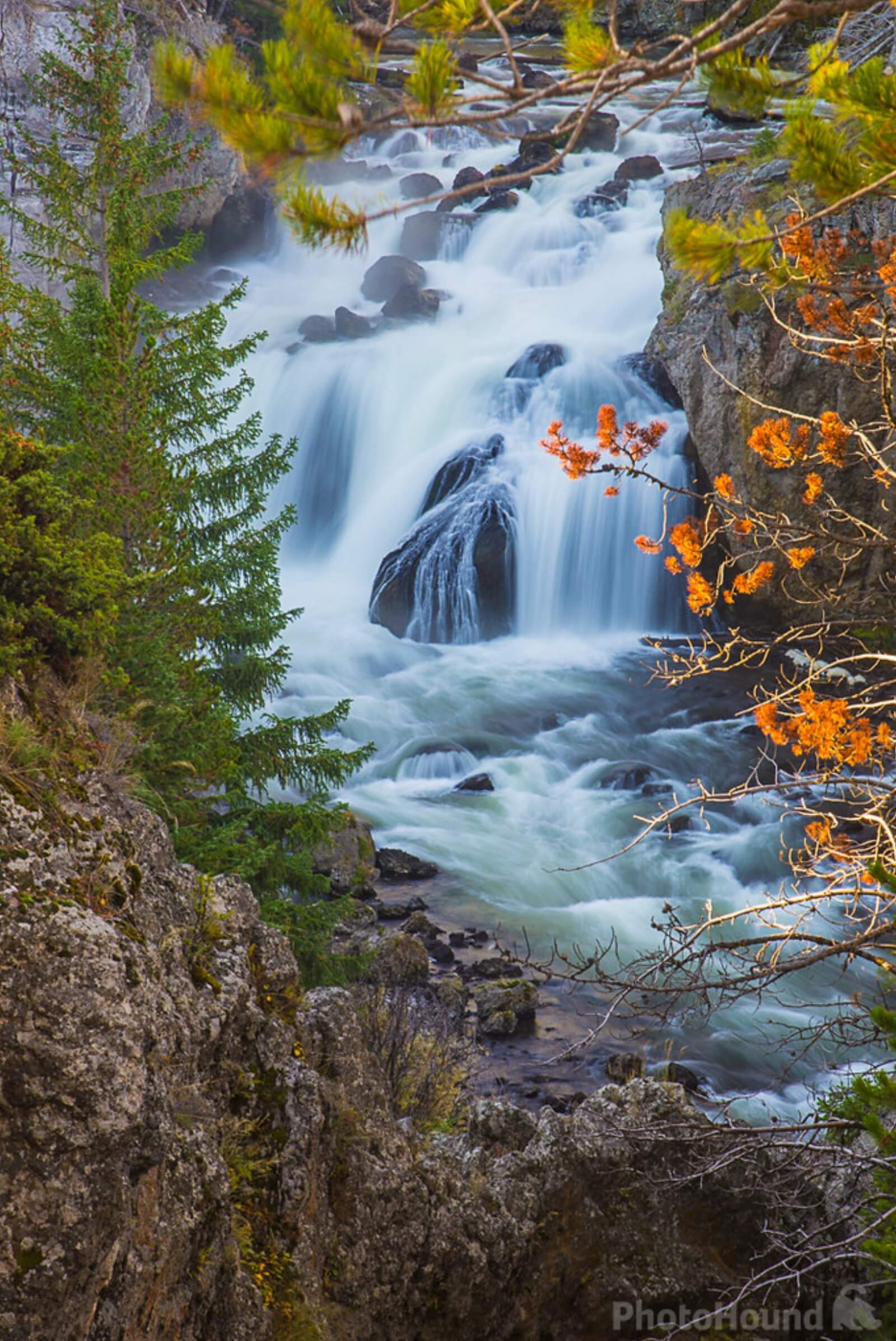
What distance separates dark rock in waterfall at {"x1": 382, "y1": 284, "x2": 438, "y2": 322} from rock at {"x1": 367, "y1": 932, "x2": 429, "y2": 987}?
23349mm

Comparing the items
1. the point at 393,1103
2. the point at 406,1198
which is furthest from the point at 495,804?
the point at 406,1198

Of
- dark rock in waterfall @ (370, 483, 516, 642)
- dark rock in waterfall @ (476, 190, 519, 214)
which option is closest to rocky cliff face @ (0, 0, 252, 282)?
dark rock in waterfall @ (370, 483, 516, 642)

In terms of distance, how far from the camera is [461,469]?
22.1 metres

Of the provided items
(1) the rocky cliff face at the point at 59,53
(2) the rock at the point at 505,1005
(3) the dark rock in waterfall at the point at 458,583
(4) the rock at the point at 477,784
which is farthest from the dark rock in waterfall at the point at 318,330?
(2) the rock at the point at 505,1005

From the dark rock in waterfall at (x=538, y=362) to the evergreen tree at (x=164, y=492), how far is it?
14.0 metres

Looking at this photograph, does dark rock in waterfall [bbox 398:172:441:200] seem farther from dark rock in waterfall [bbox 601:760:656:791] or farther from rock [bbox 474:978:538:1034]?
rock [bbox 474:978:538:1034]

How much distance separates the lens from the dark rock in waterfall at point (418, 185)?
3206 cm

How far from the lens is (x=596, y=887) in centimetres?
1277

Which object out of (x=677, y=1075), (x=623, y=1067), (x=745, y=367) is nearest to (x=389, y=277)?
(x=745, y=367)

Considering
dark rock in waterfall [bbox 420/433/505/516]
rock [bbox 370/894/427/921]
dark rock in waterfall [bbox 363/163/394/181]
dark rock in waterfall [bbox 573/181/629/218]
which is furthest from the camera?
dark rock in waterfall [bbox 363/163/394/181]

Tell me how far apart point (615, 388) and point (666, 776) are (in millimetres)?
11144

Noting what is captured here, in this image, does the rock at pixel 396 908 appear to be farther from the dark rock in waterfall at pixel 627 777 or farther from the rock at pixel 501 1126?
the rock at pixel 501 1126

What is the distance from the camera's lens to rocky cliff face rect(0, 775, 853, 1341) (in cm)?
252

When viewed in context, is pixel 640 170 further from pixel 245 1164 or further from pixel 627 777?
pixel 245 1164
